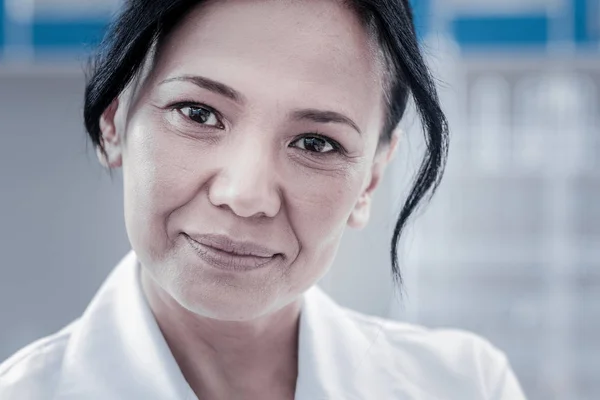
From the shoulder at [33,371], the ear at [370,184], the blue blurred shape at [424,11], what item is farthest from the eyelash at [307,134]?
the blue blurred shape at [424,11]

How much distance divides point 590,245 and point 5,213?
2.55 m

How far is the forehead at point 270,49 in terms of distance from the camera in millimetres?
879

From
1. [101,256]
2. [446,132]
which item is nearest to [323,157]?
[446,132]

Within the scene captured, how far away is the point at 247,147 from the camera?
88cm

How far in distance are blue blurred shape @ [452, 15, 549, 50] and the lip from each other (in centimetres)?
232

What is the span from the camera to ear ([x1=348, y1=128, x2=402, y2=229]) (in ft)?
3.56

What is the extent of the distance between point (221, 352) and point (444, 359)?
40 centimetres

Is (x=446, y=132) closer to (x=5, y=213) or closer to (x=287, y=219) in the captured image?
(x=287, y=219)

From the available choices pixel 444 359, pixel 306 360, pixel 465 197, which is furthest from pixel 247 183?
pixel 465 197

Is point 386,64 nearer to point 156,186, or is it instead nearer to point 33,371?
point 156,186

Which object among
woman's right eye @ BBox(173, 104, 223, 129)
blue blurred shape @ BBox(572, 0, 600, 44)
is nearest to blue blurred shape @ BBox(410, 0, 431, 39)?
blue blurred shape @ BBox(572, 0, 600, 44)

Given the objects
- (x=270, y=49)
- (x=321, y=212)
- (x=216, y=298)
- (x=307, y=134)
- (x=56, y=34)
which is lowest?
(x=216, y=298)

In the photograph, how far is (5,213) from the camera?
2957 mm

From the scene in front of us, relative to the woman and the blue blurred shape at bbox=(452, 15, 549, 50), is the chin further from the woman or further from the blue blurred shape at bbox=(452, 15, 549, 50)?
the blue blurred shape at bbox=(452, 15, 549, 50)
